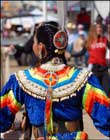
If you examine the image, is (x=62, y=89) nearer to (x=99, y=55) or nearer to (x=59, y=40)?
(x=59, y=40)

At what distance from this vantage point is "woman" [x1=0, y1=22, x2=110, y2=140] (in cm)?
324

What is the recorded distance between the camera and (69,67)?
3.39 m

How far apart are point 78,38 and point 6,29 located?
486 centimetres

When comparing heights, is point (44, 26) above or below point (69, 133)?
above

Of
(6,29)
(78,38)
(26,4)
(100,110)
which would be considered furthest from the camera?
(26,4)

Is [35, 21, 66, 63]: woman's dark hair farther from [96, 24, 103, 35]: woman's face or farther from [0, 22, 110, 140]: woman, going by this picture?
[96, 24, 103, 35]: woman's face

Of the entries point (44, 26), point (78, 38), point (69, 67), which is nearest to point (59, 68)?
point (69, 67)

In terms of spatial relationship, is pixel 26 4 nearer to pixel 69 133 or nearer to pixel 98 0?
pixel 98 0

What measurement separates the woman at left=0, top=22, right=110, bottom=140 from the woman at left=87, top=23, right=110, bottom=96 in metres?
4.94

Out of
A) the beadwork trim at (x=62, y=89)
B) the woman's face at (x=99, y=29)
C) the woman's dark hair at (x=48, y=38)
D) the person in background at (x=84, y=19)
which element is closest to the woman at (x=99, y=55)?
the woman's face at (x=99, y=29)

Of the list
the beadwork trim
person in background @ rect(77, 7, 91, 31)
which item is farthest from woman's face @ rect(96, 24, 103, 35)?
person in background @ rect(77, 7, 91, 31)

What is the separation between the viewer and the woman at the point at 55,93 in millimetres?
3242

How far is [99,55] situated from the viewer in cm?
853

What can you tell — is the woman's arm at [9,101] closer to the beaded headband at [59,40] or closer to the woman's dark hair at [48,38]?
the woman's dark hair at [48,38]
